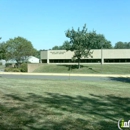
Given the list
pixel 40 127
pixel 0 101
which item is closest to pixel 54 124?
pixel 40 127

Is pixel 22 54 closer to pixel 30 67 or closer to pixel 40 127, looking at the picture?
pixel 30 67

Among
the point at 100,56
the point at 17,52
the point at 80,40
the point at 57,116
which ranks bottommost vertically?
the point at 57,116

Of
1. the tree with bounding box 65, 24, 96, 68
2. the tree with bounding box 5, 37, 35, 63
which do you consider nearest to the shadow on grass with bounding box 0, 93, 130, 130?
the tree with bounding box 65, 24, 96, 68

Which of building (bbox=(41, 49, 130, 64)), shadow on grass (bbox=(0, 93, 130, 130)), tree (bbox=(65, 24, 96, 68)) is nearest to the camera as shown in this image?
shadow on grass (bbox=(0, 93, 130, 130))

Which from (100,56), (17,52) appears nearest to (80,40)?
(17,52)

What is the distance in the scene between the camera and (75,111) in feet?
22.2

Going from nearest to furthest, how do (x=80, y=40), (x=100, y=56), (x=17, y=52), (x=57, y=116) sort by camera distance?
(x=57, y=116) < (x=80, y=40) < (x=17, y=52) < (x=100, y=56)

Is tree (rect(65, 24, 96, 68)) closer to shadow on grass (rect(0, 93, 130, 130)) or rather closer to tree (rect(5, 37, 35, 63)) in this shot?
tree (rect(5, 37, 35, 63))

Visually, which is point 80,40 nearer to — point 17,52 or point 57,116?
point 17,52

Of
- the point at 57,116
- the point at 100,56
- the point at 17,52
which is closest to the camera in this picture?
the point at 57,116

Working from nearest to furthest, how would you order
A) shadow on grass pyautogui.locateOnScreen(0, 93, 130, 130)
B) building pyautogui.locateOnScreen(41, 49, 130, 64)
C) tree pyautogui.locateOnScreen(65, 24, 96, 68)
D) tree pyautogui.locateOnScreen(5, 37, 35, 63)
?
shadow on grass pyautogui.locateOnScreen(0, 93, 130, 130), tree pyautogui.locateOnScreen(65, 24, 96, 68), tree pyautogui.locateOnScreen(5, 37, 35, 63), building pyautogui.locateOnScreen(41, 49, 130, 64)

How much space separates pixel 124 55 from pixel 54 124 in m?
58.6

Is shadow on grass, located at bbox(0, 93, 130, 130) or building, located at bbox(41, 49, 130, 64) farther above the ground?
building, located at bbox(41, 49, 130, 64)

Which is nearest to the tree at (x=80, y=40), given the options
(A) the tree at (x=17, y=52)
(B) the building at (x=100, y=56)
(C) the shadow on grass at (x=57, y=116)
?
(A) the tree at (x=17, y=52)
